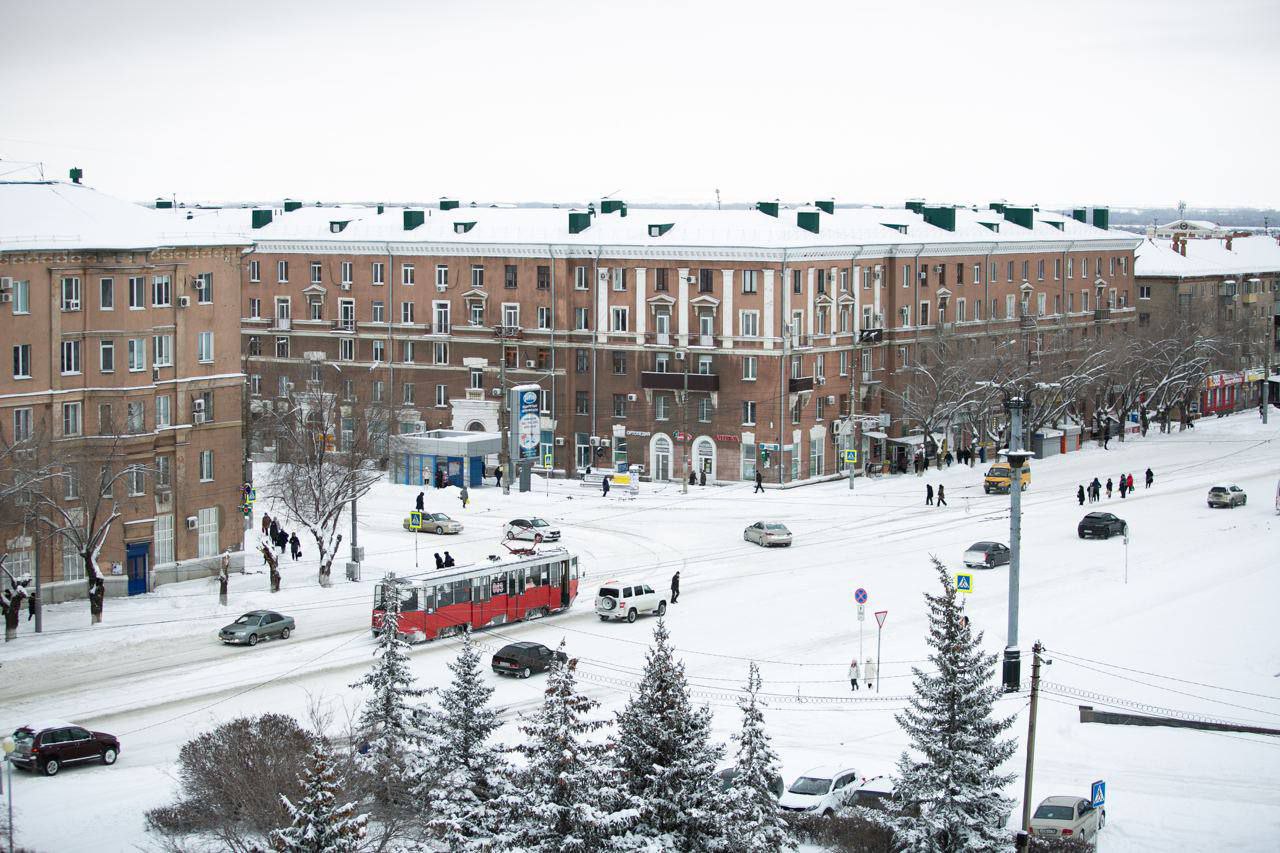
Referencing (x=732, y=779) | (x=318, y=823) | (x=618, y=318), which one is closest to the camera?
(x=318, y=823)

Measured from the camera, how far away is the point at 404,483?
81938 mm

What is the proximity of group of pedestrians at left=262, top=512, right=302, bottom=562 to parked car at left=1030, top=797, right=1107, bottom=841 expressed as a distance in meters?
34.2

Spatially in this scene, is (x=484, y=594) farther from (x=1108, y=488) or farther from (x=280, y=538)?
(x=1108, y=488)

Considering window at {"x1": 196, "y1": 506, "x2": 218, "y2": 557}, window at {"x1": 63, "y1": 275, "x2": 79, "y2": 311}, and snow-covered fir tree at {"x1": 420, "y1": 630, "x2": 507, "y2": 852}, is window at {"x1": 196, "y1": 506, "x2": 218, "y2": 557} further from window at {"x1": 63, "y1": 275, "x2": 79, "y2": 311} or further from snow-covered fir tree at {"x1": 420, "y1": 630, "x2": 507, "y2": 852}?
snow-covered fir tree at {"x1": 420, "y1": 630, "x2": 507, "y2": 852}

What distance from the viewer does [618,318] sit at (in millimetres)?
84938

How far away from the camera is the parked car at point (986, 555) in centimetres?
5947

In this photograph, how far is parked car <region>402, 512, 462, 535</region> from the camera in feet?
221

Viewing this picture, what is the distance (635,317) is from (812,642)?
119 feet

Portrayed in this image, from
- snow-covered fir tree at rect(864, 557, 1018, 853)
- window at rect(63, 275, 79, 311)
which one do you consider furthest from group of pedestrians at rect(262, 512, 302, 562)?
snow-covered fir tree at rect(864, 557, 1018, 853)

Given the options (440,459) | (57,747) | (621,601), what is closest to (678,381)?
(440,459)

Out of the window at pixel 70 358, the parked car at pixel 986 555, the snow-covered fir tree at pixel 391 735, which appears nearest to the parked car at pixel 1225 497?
the parked car at pixel 986 555

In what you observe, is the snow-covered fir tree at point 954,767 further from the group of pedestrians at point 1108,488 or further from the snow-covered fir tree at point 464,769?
the group of pedestrians at point 1108,488

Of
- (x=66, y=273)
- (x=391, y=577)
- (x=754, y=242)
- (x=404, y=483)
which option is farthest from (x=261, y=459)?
(x=391, y=577)

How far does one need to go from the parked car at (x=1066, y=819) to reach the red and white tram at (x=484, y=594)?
1943 centimetres
